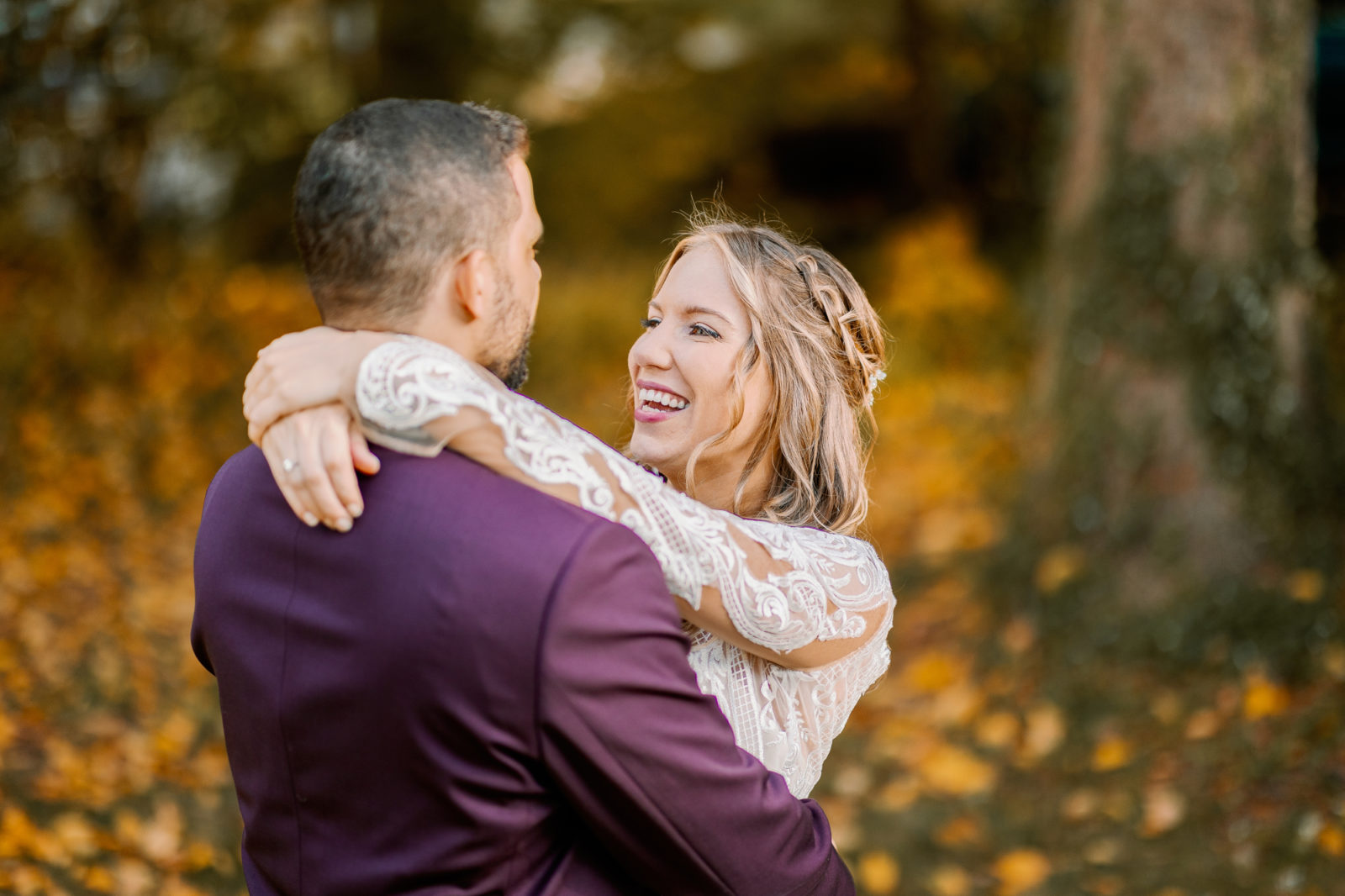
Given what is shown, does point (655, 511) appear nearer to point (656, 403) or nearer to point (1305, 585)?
point (656, 403)

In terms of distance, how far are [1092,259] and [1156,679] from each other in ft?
6.00

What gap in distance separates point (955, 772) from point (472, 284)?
362cm

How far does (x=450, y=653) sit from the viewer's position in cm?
143

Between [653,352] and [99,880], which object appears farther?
[99,880]

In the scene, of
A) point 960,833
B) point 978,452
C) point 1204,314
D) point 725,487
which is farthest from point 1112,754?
point 978,452

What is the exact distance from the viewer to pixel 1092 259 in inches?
204

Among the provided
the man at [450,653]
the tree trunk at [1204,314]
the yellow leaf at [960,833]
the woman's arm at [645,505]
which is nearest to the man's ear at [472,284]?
the man at [450,653]

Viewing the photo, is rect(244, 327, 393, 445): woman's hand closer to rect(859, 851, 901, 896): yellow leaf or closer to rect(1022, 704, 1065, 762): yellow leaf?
rect(859, 851, 901, 896): yellow leaf

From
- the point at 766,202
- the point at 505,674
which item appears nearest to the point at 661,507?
the point at 505,674

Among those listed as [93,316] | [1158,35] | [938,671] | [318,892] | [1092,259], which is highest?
[1158,35]

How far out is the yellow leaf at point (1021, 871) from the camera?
3918mm

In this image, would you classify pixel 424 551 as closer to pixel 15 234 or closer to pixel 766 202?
pixel 15 234

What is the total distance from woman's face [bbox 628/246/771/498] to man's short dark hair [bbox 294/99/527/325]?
27.3 inches

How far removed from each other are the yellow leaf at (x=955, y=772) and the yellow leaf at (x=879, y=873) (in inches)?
21.4
